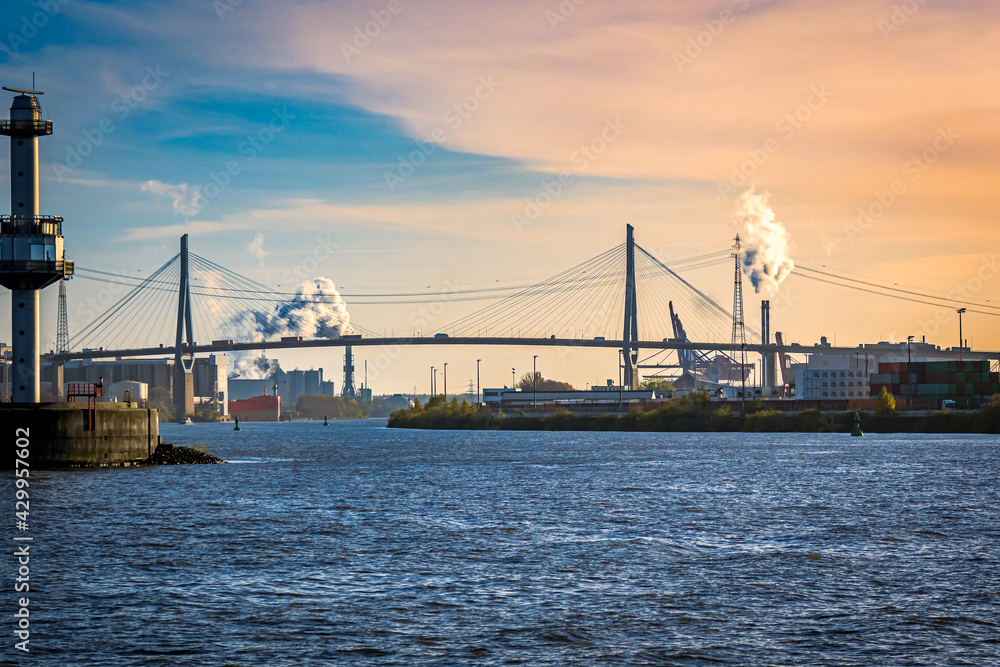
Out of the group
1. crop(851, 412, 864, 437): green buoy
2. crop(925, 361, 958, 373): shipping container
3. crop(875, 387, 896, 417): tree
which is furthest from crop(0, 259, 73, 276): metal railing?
crop(925, 361, 958, 373): shipping container

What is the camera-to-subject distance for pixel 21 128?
6438 centimetres

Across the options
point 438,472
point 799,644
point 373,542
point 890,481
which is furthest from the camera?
point 438,472

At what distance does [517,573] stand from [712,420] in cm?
11553

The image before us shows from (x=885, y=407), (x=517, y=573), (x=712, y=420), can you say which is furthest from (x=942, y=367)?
(x=517, y=573)

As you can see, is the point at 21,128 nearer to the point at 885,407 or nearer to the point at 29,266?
the point at 29,266

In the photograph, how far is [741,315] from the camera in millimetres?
177000

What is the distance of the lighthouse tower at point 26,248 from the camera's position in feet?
208

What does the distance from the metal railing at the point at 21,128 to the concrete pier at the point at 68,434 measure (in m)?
Result: 16.0

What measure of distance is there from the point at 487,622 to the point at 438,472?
150ft

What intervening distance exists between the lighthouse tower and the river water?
971cm

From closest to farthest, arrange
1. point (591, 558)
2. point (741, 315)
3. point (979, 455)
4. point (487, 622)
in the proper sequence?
point (487, 622) < point (591, 558) < point (979, 455) < point (741, 315)

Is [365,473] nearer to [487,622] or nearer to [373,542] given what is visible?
[373,542]

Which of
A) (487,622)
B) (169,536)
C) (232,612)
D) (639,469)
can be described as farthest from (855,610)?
(639,469)

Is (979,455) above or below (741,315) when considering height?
below
